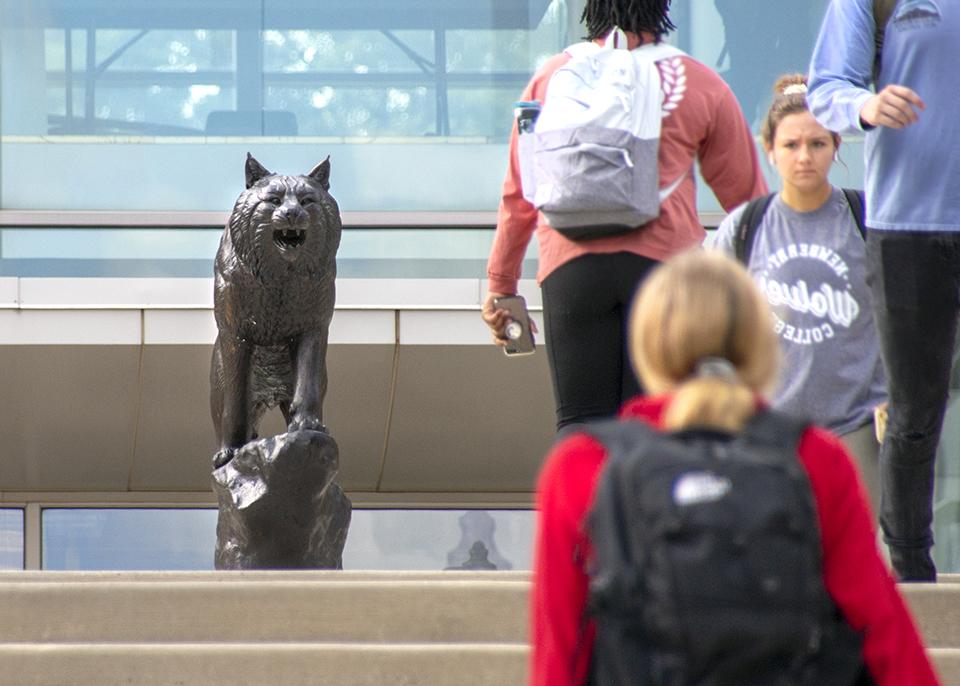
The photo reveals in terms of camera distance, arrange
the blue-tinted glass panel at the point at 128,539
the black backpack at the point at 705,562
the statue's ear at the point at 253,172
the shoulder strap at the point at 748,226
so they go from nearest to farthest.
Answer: the black backpack at the point at 705,562, the shoulder strap at the point at 748,226, the statue's ear at the point at 253,172, the blue-tinted glass panel at the point at 128,539

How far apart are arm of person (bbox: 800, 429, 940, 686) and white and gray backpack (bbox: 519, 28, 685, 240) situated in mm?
1881

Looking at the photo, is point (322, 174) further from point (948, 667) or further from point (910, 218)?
point (948, 667)

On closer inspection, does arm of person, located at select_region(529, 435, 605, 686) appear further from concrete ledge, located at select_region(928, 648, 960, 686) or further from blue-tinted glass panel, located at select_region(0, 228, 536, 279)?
blue-tinted glass panel, located at select_region(0, 228, 536, 279)

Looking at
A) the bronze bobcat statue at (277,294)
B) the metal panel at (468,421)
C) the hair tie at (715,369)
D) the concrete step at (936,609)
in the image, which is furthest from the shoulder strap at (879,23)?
the metal panel at (468,421)

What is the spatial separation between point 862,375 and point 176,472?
327 inches

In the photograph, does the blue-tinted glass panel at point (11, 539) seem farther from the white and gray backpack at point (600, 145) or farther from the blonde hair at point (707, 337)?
the blonde hair at point (707, 337)

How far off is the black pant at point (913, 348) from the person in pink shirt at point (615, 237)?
478 millimetres

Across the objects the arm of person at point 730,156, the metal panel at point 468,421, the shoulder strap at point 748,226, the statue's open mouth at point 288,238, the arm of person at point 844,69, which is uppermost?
the arm of person at point 844,69

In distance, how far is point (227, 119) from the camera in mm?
11508

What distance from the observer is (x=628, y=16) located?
469 cm

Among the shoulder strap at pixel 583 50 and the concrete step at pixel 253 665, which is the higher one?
the shoulder strap at pixel 583 50

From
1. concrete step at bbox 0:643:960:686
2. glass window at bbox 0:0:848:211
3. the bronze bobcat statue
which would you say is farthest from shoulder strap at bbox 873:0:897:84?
glass window at bbox 0:0:848:211

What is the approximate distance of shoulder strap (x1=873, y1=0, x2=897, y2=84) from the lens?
4664mm

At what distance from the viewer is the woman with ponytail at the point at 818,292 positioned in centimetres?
468
